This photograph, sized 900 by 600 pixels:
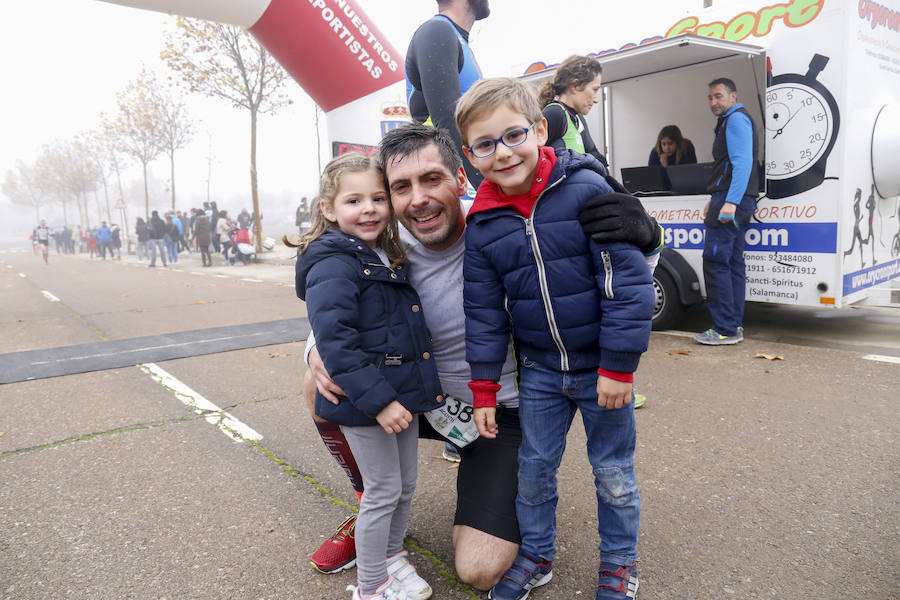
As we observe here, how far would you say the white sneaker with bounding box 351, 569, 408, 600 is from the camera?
202cm

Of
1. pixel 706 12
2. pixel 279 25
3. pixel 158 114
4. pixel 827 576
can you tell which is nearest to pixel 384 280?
pixel 827 576

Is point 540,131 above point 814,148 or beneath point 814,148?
beneath

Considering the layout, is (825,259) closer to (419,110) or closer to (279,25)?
(419,110)

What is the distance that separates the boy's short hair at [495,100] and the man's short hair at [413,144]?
17cm

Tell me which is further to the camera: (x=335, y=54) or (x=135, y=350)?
(x=135, y=350)

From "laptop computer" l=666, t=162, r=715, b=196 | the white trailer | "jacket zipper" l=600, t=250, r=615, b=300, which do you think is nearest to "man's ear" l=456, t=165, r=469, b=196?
"jacket zipper" l=600, t=250, r=615, b=300

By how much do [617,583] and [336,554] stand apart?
40.7 inches

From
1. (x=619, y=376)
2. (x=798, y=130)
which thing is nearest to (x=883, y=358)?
(x=798, y=130)

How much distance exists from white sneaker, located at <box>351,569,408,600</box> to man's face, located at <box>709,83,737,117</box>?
4.77 meters

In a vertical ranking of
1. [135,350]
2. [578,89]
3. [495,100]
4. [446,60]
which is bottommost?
[135,350]

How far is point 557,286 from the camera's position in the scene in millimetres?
1975

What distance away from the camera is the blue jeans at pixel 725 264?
5.30 metres

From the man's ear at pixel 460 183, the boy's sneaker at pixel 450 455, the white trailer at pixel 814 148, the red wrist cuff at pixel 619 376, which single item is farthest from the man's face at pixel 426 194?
the white trailer at pixel 814 148

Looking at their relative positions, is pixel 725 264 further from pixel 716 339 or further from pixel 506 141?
pixel 506 141
